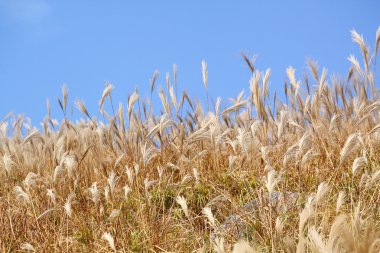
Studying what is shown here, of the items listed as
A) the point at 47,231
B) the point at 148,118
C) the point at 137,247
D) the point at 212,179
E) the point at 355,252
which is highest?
the point at 148,118

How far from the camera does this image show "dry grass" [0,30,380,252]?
359cm

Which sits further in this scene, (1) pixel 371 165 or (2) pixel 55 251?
(1) pixel 371 165

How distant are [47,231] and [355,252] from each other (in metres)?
2.85

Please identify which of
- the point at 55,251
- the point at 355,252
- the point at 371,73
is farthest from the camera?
the point at 371,73

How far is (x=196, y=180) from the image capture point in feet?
14.6

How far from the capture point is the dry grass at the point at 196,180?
359cm

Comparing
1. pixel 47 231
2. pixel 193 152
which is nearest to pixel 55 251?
pixel 47 231

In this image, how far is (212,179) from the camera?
16.1 ft

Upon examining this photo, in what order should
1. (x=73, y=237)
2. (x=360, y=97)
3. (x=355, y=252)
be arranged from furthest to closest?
(x=360, y=97) → (x=73, y=237) → (x=355, y=252)

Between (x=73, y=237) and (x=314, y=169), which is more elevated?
(x=314, y=169)

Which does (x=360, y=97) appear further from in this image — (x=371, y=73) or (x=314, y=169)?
(x=314, y=169)

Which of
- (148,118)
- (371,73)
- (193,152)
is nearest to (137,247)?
(193,152)

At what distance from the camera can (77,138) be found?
602cm

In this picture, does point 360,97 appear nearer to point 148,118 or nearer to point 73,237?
point 148,118
